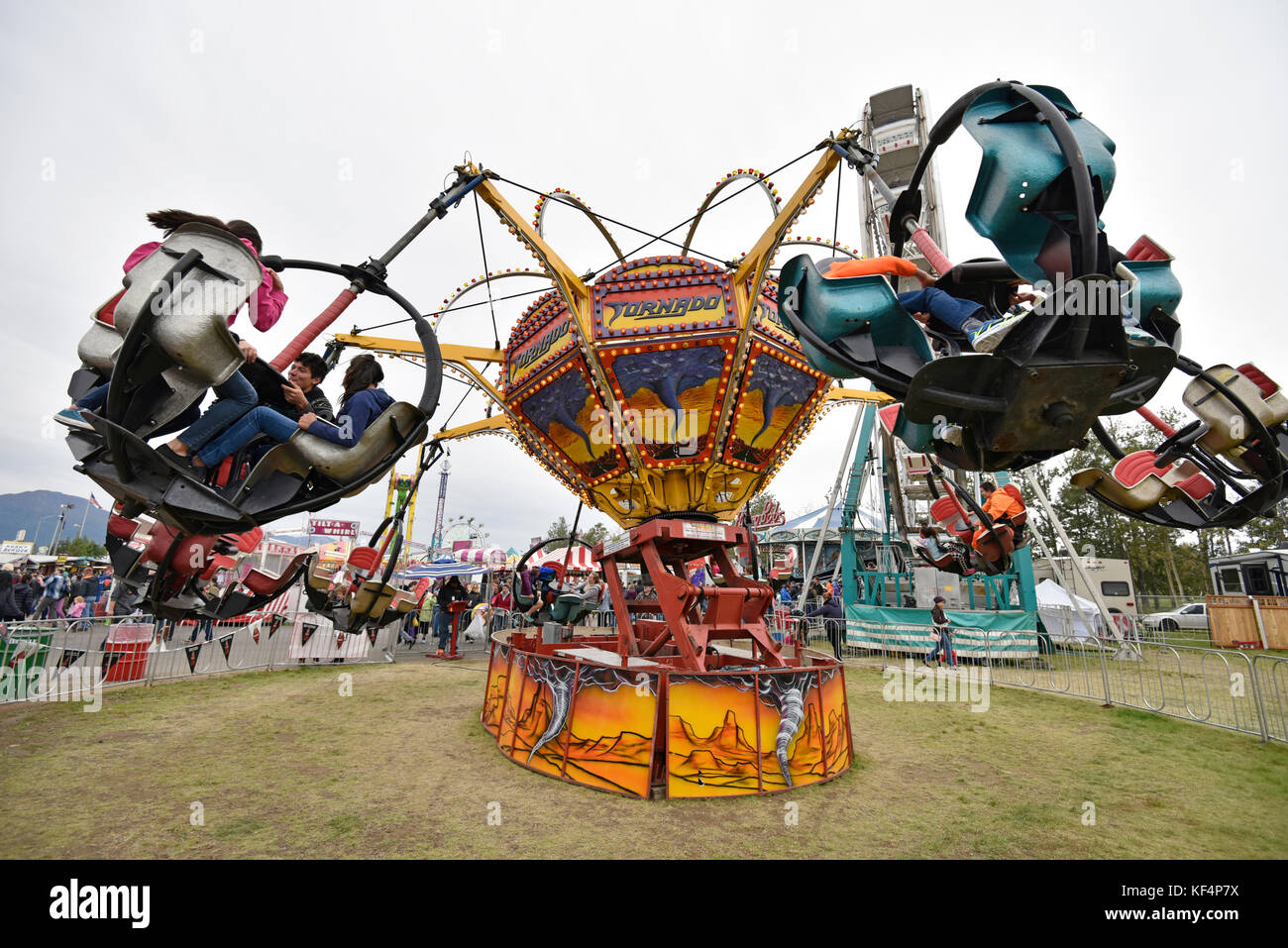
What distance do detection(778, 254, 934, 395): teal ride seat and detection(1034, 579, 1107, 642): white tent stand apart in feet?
60.8

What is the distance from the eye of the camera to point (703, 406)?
24.6 feet

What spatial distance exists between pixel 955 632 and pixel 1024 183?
1547 centimetres

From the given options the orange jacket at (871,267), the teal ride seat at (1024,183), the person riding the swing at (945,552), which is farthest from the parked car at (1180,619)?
the teal ride seat at (1024,183)

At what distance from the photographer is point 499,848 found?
4547 mm

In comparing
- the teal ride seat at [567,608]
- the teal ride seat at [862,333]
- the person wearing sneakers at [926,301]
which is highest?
the person wearing sneakers at [926,301]

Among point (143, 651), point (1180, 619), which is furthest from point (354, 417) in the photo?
point (1180, 619)

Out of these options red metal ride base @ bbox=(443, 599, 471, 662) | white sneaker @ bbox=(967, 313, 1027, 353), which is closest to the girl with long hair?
white sneaker @ bbox=(967, 313, 1027, 353)

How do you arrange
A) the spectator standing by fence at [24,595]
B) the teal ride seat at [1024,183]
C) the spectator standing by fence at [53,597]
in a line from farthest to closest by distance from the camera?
the spectator standing by fence at [53,597]
the spectator standing by fence at [24,595]
the teal ride seat at [1024,183]

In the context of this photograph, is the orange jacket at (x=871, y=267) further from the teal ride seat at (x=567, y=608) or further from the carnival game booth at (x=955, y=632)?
the carnival game booth at (x=955, y=632)

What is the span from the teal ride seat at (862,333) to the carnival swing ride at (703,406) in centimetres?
1

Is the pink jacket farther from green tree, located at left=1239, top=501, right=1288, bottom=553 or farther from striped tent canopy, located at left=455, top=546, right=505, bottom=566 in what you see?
green tree, located at left=1239, top=501, right=1288, bottom=553

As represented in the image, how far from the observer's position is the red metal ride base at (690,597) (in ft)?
23.2

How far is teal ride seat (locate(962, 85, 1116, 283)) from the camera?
1767 mm

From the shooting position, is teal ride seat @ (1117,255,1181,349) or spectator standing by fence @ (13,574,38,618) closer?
teal ride seat @ (1117,255,1181,349)
